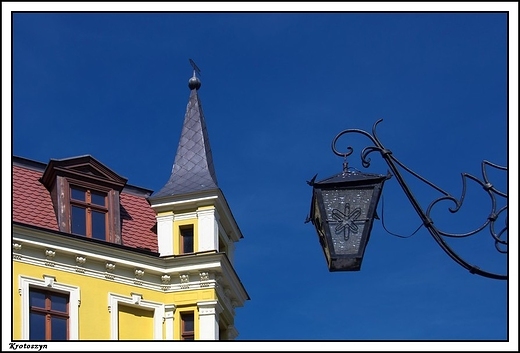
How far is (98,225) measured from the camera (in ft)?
84.8

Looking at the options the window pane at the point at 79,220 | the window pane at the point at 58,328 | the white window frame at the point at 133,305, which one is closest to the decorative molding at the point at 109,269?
the white window frame at the point at 133,305

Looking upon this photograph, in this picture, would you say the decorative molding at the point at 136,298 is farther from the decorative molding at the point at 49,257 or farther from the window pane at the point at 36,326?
the window pane at the point at 36,326

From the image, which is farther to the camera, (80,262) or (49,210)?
(49,210)

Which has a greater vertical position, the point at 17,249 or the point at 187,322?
the point at 17,249

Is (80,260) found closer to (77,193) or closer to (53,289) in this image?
(53,289)

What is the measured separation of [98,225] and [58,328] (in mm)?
2459

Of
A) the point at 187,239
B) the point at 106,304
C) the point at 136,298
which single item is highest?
the point at 187,239

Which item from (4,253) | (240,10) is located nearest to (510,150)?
(240,10)

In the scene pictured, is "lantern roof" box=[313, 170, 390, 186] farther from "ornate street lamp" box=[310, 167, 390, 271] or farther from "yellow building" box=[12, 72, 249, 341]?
"yellow building" box=[12, 72, 249, 341]

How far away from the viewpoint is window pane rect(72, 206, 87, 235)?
83.6ft

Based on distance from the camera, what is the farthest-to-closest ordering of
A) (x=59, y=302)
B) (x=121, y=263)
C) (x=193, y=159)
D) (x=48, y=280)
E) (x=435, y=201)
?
(x=193, y=159) < (x=121, y=263) < (x=59, y=302) < (x=48, y=280) < (x=435, y=201)

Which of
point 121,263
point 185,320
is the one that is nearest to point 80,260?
point 121,263

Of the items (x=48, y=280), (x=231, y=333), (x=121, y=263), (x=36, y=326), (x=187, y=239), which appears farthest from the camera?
(x=231, y=333)

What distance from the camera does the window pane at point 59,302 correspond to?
24516 millimetres
